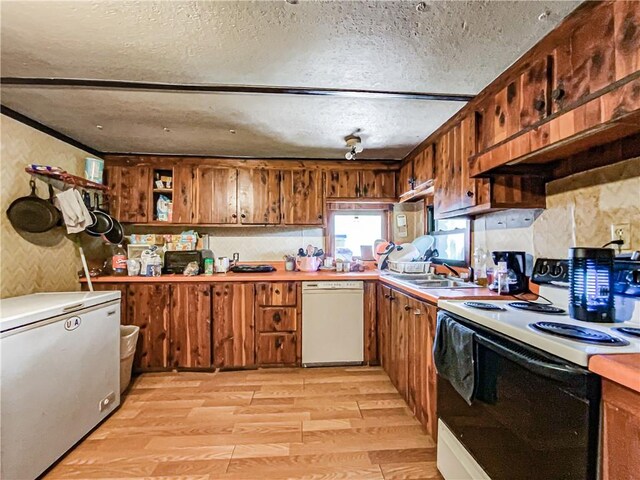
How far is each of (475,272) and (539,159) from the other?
1034 millimetres

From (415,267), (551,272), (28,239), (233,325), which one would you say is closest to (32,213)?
(28,239)

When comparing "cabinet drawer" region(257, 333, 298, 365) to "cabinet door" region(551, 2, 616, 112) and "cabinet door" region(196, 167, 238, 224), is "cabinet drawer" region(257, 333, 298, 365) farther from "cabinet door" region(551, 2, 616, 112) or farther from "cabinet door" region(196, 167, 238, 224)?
"cabinet door" region(551, 2, 616, 112)

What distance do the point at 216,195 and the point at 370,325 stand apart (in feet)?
7.09

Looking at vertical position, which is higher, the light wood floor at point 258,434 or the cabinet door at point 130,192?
the cabinet door at point 130,192

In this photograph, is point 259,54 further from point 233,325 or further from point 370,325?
point 370,325

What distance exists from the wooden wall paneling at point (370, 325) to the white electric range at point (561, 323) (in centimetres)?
138

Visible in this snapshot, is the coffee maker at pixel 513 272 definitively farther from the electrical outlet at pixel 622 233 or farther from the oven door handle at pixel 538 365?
the oven door handle at pixel 538 365

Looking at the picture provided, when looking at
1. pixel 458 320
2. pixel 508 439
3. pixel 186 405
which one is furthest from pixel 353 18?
pixel 186 405

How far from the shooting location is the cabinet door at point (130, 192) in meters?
3.17

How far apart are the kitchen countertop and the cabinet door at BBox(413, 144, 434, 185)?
6.66 feet

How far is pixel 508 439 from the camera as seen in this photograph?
1079 millimetres

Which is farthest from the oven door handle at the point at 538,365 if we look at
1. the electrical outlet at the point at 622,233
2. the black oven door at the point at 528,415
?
the electrical outlet at the point at 622,233

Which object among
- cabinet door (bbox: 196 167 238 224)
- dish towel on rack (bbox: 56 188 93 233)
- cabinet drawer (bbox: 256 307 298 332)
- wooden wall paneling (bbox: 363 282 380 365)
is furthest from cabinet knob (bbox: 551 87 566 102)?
dish towel on rack (bbox: 56 188 93 233)

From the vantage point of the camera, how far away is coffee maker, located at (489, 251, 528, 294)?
1.78m
